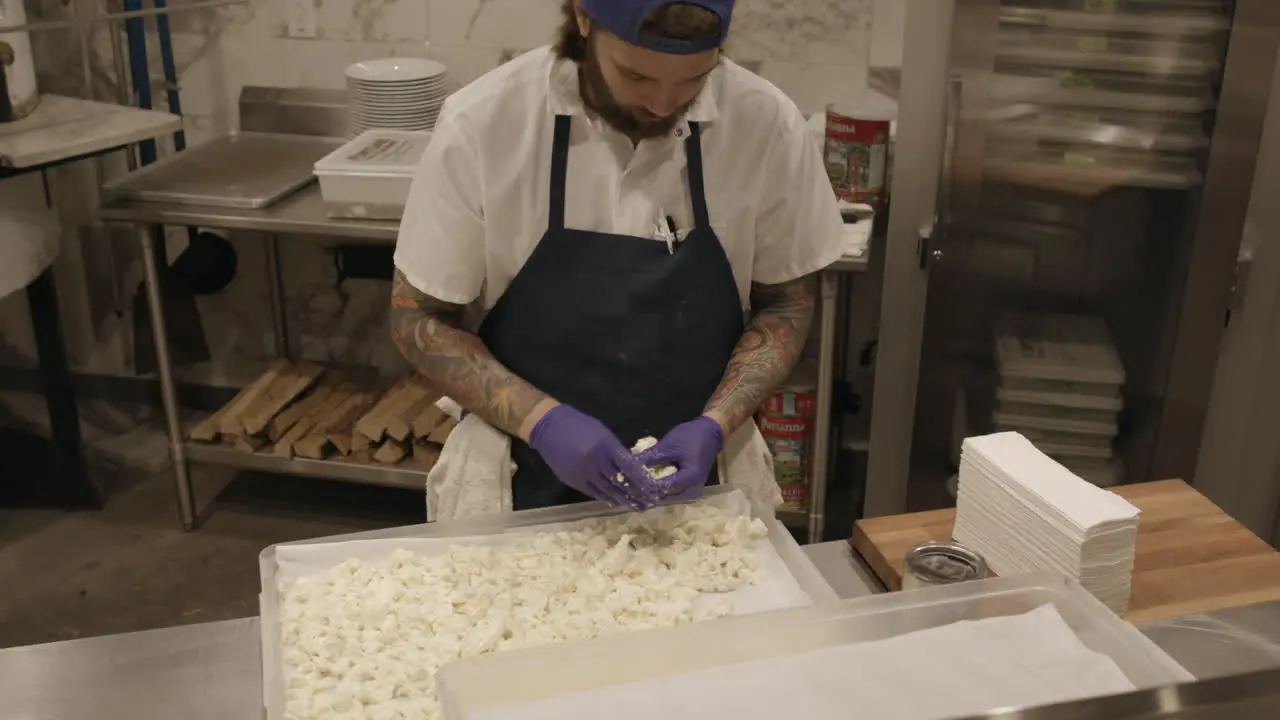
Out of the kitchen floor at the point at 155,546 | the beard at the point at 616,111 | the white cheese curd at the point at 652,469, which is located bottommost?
the kitchen floor at the point at 155,546

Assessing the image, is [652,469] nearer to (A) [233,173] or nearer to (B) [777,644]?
(B) [777,644]

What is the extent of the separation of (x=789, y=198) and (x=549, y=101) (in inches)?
14.4

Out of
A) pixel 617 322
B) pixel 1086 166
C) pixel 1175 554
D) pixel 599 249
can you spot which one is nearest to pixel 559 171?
pixel 599 249

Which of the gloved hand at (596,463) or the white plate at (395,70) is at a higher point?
the white plate at (395,70)

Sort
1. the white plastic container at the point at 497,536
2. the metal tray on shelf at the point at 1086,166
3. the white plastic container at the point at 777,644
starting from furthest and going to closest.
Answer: the metal tray on shelf at the point at 1086,166 → the white plastic container at the point at 497,536 → the white plastic container at the point at 777,644

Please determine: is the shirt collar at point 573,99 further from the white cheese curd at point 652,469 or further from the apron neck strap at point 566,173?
the white cheese curd at point 652,469

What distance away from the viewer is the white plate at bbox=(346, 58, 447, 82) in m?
3.00

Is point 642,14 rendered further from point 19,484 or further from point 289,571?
point 19,484

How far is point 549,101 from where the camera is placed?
1515 mm

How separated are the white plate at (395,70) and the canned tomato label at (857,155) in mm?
1088

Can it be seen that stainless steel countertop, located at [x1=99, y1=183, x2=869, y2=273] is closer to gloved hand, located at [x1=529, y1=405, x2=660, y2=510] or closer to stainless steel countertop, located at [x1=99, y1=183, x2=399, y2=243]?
stainless steel countertop, located at [x1=99, y1=183, x2=399, y2=243]

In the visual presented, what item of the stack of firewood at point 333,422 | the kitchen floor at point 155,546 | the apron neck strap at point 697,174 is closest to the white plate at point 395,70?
the stack of firewood at point 333,422

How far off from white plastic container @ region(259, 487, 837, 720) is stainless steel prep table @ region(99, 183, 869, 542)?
124 cm

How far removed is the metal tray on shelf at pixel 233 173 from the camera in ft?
9.25
